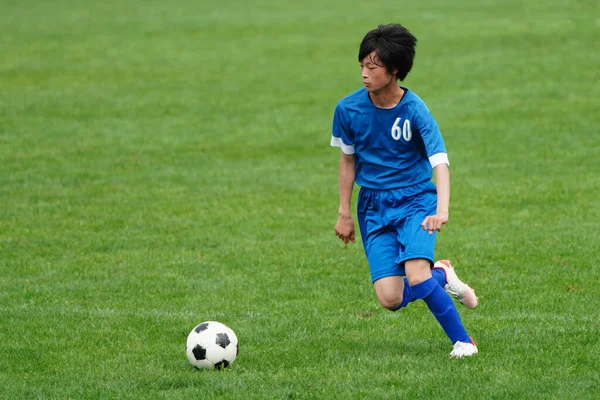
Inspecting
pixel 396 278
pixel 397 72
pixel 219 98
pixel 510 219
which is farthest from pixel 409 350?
pixel 219 98

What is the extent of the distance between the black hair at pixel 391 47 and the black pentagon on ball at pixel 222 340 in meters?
1.95

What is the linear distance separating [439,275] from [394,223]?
57cm

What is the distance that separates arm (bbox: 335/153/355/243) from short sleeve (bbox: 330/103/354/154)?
7 centimetres

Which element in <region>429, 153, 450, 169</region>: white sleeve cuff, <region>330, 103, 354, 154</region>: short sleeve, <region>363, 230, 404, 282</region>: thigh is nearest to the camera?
<region>429, 153, 450, 169</region>: white sleeve cuff

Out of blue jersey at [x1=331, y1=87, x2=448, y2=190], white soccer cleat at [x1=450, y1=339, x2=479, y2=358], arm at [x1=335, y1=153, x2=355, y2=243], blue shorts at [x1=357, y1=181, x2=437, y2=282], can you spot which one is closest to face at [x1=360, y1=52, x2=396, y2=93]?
blue jersey at [x1=331, y1=87, x2=448, y2=190]

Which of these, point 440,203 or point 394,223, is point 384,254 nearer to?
point 394,223

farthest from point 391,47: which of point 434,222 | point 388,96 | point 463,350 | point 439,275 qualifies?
point 463,350

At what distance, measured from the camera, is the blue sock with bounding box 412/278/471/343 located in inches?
245

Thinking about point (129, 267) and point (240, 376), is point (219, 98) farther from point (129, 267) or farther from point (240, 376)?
point (240, 376)

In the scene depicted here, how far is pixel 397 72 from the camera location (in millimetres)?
6293

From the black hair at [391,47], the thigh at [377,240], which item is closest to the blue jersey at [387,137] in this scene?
the thigh at [377,240]

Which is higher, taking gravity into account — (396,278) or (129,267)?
(396,278)

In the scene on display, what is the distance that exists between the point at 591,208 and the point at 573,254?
6.99 feet

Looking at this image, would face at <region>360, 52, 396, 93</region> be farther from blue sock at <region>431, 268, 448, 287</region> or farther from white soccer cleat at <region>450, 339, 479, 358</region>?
white soccer cleat at <region>450, 339, 479, 358</region>
